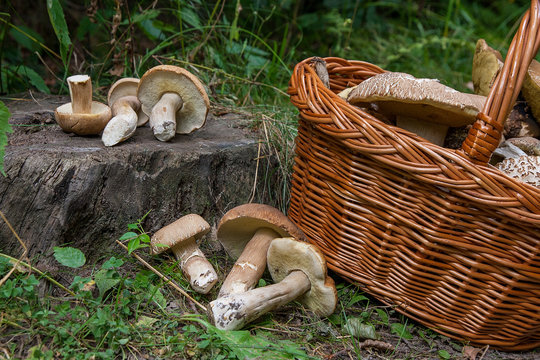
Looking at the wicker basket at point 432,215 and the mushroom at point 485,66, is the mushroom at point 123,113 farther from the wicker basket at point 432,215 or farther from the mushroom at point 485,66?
the mushroom at point 485,66

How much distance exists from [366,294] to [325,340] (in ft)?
1.34

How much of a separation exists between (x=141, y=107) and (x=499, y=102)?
5.31ft

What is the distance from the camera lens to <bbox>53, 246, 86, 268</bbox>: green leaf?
1638mm

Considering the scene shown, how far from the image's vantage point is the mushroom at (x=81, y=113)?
1938 millimetres

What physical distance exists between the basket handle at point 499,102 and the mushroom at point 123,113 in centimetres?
141

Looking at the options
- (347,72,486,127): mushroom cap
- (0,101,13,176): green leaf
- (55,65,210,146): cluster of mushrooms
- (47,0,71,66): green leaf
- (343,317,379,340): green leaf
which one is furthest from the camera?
(55,65,210,146): cluster of mushrooms

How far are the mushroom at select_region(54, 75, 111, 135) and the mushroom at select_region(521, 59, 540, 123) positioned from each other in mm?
1863

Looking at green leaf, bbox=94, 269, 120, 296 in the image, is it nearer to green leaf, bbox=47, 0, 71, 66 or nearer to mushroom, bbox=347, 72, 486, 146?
green leaf, bbox=47, 0, 71, 66

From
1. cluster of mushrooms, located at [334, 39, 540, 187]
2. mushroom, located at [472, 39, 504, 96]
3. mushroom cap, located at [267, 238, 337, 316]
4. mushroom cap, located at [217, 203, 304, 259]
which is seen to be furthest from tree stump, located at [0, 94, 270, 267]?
mushroom, located at [472, 39, 504, 96]

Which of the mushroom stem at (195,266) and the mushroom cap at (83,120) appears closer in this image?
the mushroom stem at (195,266)

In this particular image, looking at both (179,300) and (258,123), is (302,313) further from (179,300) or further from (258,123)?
(258,123)

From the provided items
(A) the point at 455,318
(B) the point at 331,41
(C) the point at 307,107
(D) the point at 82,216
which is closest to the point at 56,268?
(D) the point at 82,216

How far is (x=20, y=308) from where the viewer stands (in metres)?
1.54

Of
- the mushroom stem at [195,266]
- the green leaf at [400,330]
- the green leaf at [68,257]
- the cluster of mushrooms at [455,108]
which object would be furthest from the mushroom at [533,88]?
the green leaf at [68,257]
